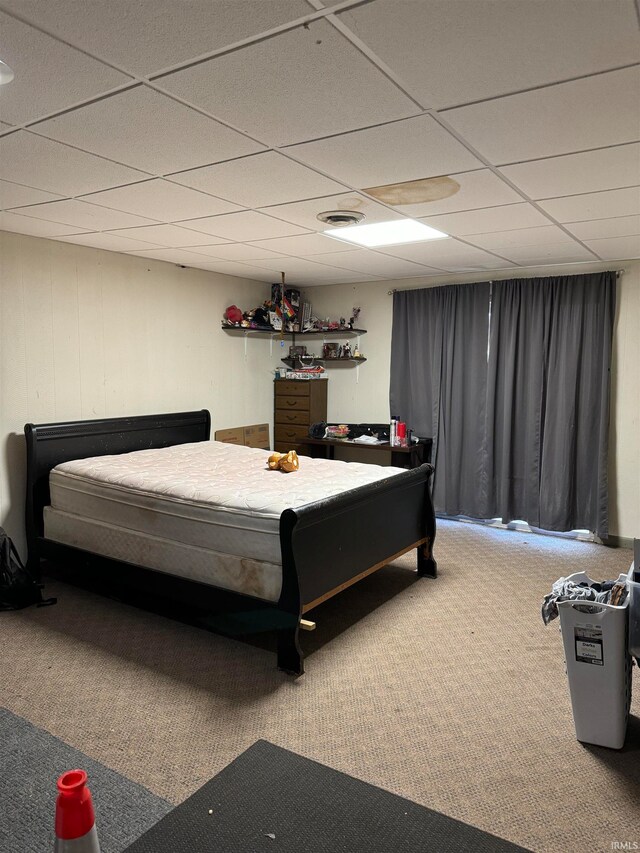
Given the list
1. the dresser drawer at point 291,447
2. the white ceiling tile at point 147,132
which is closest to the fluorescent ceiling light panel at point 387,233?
the white ceiling tile at point 147,132

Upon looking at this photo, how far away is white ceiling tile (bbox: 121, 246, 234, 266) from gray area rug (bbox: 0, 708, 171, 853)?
326 centimetres

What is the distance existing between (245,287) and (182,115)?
3848 millimetres

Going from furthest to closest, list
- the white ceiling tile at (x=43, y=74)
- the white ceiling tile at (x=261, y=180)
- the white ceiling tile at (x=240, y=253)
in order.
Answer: the white ceiling tile at (x=240, y=253) < the white ceiling tile at (x=261, y=180) < the white ceiling tile at (x=43, y=74)

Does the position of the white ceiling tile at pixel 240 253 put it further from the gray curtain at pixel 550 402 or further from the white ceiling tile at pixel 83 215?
the gray curtain at pixel 550 402

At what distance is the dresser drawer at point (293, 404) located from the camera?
6.02m

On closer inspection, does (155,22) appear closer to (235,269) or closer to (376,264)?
(376,264)

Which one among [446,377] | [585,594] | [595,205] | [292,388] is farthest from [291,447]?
[585,594]

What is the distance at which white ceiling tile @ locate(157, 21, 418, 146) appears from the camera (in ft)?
5.08

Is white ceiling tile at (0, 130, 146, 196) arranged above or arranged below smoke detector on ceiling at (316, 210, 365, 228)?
below

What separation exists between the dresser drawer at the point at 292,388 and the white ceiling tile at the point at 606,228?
3.02 metres

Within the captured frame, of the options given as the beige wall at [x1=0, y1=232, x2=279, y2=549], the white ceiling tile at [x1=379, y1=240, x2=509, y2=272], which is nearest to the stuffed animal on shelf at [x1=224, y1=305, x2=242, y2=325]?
the beige wall at [x1=0, y1=232, x2=279, y2=549]

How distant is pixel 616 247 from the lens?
4020mm

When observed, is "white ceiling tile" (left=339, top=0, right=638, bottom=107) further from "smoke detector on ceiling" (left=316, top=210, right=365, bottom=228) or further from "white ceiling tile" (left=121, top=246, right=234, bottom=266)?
"white ceiling tile" (left=121, top=246, right=234, bottom=266)

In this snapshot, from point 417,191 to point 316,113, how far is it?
→ 3.13 ft
